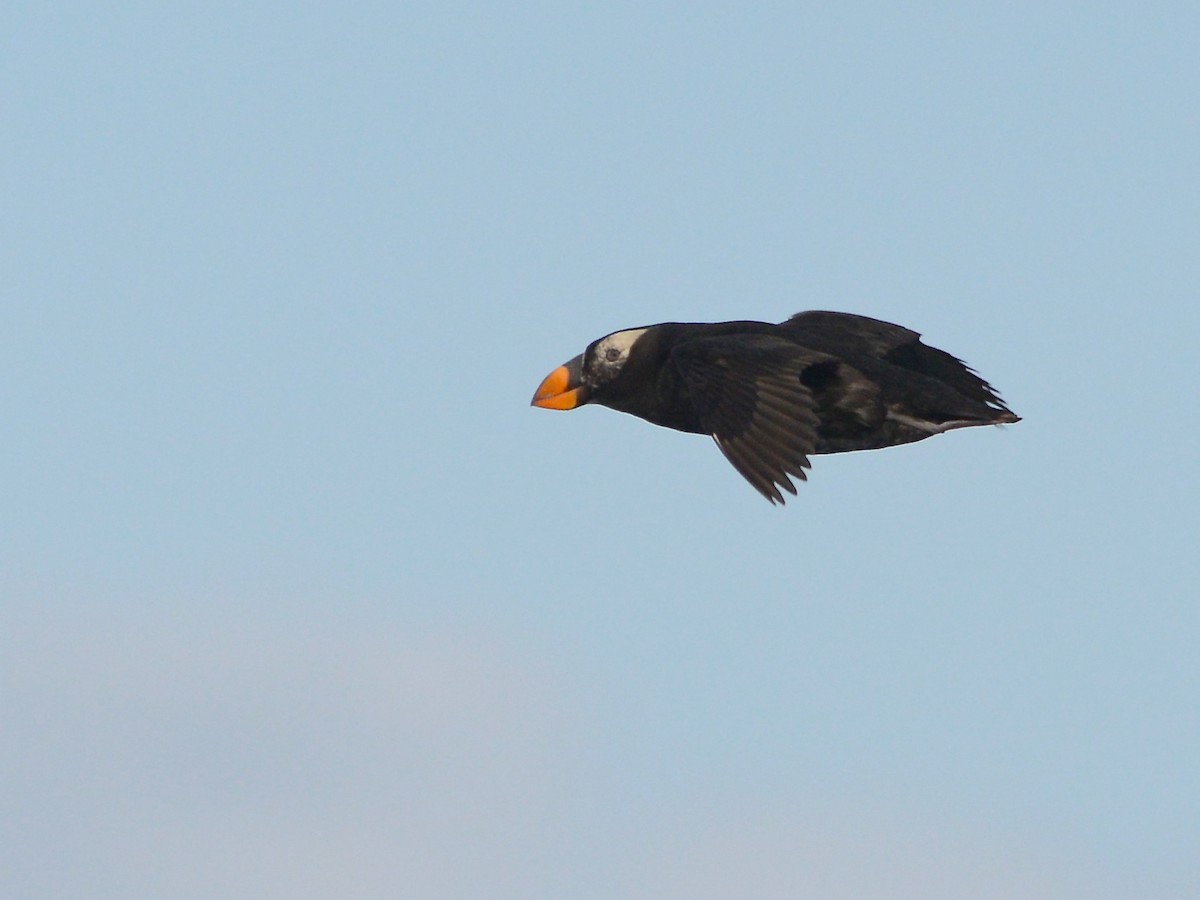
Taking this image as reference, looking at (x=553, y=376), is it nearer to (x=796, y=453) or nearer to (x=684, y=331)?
(x=684, y=331)

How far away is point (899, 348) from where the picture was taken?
15.5 m

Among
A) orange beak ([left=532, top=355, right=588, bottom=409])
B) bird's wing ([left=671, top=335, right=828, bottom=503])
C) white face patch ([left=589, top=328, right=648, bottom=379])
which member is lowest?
bird's wing ([left=671, top=335, right=828, bottom=503])

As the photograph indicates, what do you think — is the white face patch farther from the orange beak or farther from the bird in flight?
the orange beak

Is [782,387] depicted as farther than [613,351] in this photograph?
No

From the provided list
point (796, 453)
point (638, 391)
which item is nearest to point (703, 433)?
point (638, 391)

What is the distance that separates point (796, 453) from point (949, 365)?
8.92 ft

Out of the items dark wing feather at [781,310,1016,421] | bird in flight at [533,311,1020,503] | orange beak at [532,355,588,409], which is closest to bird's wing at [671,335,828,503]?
bird in flight at [533,311,1020,503]

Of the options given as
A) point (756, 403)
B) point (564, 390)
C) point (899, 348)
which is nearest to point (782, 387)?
point (756, 403)

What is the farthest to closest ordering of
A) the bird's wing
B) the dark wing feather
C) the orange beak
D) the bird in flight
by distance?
the orange beak
the dark wing feather
the bird in flight
the bird's wing

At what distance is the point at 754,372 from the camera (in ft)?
45.3

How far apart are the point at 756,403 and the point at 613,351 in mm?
2219

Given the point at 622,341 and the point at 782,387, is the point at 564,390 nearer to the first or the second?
the point at 622,341

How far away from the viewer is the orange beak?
15.9m

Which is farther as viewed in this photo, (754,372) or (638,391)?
(638,391)
